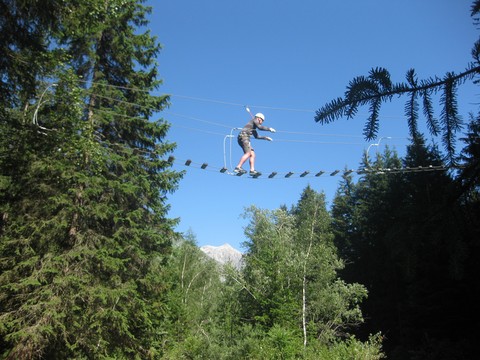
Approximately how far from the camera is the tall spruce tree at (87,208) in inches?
A: 392

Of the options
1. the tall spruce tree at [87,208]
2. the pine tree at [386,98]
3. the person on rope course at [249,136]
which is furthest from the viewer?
the tall spruce tree at [87,208]

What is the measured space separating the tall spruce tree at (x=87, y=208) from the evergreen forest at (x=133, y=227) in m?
0.06

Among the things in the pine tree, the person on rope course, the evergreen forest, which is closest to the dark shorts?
the person on rope course

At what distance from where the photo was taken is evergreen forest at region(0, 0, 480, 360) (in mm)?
2053

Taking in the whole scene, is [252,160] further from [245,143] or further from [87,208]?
[87,208]

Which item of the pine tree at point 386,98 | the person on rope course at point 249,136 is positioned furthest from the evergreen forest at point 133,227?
the person on rope course at point 249,136

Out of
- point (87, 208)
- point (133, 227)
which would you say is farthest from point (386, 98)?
point (133, 227)

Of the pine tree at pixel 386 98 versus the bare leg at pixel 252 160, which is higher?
the bare leg at pixel 252 160

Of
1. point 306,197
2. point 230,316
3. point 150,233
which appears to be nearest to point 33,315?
point 150,233

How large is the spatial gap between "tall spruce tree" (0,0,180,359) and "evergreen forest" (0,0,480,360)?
56mm

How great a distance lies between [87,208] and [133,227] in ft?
6.90

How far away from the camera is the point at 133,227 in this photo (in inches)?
529

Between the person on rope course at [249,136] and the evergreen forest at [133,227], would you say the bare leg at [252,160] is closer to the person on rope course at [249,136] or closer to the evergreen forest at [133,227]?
the person on rope course at [249,136]

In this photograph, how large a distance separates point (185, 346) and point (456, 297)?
14474 millimetres
